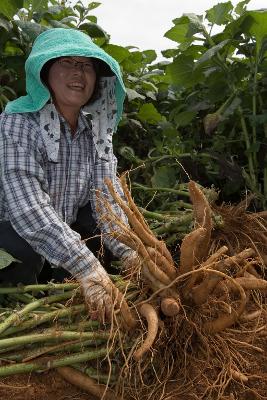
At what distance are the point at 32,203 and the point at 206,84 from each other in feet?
3.96

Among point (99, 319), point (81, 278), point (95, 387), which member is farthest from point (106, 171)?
point (95, 387)

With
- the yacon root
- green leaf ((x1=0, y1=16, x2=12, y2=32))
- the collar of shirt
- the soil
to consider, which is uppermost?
green leaf ((x1=0, y1=16, x2=12, y2=32))

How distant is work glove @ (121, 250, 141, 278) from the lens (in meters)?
1.79

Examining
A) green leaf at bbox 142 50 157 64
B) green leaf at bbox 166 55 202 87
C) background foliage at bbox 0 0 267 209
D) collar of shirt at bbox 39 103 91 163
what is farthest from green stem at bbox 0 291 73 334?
green leaf at bbox 142 50 157 64

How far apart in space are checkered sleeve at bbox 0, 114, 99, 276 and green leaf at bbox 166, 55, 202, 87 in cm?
91

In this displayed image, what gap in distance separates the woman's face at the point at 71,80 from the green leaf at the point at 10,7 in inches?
25.4

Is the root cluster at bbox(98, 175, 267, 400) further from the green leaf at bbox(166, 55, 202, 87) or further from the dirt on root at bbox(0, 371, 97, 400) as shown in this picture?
the green leaf at bbox(166, 55, 202, 87)

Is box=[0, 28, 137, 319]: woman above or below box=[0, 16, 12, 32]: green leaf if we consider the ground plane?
below

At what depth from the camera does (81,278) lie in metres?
1.79

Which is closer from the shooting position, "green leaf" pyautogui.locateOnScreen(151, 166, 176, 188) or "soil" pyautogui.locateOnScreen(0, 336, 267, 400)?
"soil" pyautogui.locateOnScreen(0, 336, 267, 400)

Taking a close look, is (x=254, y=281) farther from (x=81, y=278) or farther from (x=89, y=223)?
(x=89, y=223)

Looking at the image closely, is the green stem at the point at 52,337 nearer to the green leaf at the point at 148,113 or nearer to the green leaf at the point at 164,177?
the green leaf at the point at 164,177

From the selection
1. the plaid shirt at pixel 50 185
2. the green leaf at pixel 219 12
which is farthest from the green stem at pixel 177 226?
the green leaf at pixel 219 12

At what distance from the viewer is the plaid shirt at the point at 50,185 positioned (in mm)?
1843
